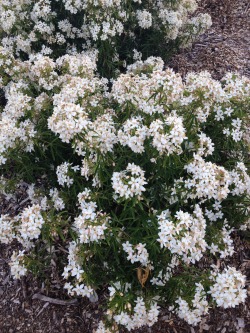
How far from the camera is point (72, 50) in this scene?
5.54m

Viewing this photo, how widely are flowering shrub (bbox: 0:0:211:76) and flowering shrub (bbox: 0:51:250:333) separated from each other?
63.9 inches

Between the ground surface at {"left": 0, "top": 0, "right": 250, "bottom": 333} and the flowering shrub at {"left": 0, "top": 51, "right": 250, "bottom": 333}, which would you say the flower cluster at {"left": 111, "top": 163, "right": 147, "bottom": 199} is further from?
the ground surface at {"left": 0, "top": 0, "right": 250, "bottom": 333}

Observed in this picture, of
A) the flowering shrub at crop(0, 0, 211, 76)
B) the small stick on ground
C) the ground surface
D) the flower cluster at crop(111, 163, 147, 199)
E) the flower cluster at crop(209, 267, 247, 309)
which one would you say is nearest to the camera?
the flower cluster at crop(209, 267, 247, 309)

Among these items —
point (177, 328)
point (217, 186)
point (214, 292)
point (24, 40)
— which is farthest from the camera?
point (24, 40)

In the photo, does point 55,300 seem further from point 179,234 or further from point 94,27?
point 94,27

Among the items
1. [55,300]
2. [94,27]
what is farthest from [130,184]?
[94,27]

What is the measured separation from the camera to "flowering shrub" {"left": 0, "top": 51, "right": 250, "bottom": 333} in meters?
2.83

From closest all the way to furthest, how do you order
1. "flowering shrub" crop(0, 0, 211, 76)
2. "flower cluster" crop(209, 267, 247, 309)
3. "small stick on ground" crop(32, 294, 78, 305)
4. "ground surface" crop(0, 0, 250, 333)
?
"flower cluster" crop(209, 267, 247, 309)
"ground surface" crop(0, 0, 250, 333)
"small stick on ground" crop(32, 294, 78, 305)
"flowering shrub" crop(0, 0, 211, 76)

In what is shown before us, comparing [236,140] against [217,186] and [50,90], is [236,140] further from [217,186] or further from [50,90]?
[50,90]

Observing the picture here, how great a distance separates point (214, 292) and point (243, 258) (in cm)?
154

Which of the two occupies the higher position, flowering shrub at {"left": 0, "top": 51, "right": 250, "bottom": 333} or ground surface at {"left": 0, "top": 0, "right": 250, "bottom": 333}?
flowering shrub at {"left": 0, "top": 51, "right": 250, "bottom": 333}

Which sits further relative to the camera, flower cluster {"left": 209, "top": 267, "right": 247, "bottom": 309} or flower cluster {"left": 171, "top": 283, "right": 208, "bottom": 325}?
flower cluster {"left": 171, "top": 283, "right": 208, "bottom": 325}

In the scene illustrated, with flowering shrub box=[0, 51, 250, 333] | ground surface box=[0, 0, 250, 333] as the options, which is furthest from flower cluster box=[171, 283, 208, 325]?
ground surface box=[0, 0, 250, 333]

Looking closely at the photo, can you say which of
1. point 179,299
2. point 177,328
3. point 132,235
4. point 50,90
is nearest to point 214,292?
point 179,299
